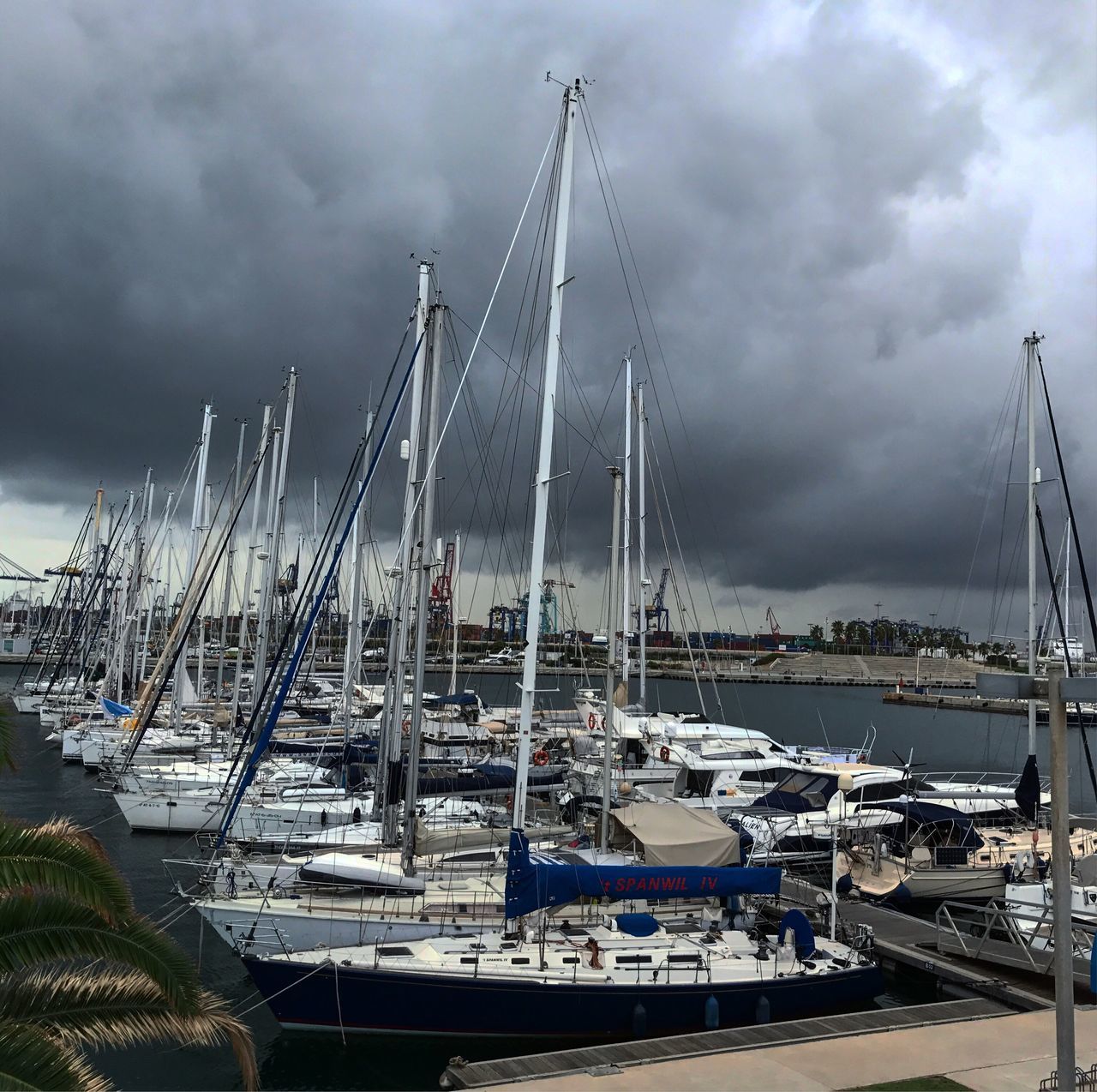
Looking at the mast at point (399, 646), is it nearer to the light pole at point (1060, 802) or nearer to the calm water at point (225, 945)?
the calm water at point (225, 945)

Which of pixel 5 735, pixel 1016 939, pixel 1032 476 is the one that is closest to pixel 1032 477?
pixel 1032 476

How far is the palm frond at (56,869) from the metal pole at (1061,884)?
9.42 meters

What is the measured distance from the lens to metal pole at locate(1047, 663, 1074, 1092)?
9695 millimetres

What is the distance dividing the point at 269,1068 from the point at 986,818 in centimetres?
2961

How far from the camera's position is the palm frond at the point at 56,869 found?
8173 mm

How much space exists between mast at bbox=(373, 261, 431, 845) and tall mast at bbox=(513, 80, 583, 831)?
6049 millimetres

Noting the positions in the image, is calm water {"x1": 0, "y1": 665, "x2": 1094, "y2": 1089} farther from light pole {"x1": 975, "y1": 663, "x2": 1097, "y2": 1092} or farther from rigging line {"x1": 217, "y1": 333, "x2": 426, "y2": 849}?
light pole {"x1": 975, "y1": 663, "x2": 1097, "y2": 1092}

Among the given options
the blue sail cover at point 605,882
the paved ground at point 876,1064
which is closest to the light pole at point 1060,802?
the paved ground at point 876,1064

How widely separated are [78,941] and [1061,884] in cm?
1007

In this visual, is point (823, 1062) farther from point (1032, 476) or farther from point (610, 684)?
point (1032, 476)

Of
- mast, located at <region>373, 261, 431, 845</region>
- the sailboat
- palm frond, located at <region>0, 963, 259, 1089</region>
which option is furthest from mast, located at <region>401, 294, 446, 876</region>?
palm frond, located at <region>0, 963, 259, 1089</region>

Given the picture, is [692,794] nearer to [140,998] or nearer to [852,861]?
[852,861]

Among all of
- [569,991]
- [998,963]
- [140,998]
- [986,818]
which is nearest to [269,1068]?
[569,991]

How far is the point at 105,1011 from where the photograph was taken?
848 cm
